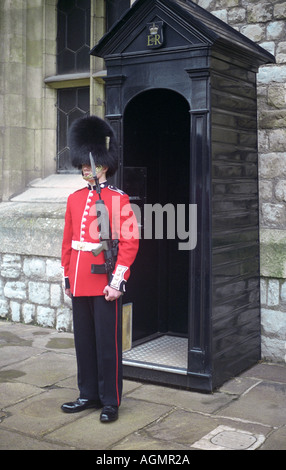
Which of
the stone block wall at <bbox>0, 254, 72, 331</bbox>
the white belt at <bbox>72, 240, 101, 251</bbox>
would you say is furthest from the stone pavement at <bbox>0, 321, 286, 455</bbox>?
the stone block wall at <bbox>0, 254, 72, 331</bbox>

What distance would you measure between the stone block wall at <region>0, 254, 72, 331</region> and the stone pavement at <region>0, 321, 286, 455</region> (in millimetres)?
1070

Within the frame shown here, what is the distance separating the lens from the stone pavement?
3256mm

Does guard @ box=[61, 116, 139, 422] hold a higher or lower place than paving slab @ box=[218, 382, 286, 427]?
higher

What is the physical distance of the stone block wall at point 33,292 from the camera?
227 inches

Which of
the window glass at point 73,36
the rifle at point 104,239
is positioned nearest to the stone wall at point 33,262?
the window glass at point 73,36

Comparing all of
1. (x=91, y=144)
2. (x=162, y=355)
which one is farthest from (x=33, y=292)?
(x=91, y=144)

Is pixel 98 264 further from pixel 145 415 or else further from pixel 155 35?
pixel 155 35

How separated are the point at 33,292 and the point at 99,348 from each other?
2407mm

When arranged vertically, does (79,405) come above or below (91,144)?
below

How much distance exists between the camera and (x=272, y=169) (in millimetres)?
4684

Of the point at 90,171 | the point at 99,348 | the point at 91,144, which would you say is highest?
the point at 91,144

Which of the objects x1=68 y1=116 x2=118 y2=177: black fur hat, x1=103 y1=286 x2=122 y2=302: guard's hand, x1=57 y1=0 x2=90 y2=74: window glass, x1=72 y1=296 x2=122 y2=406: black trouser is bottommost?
x1=72 y1=296 x2=122 y2=406: black trouser

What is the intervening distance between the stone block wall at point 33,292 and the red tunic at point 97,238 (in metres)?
2.10

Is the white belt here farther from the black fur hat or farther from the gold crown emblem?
the gold crown emblem
